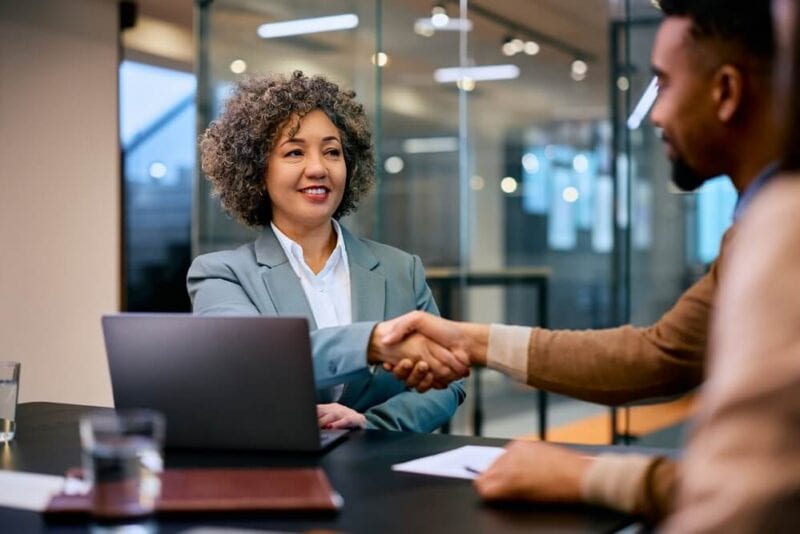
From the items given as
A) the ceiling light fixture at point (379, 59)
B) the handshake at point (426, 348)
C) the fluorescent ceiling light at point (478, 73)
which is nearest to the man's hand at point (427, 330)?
the handshake at point (426, 348)

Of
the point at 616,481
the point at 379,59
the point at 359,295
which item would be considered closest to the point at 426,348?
the point at 359,295

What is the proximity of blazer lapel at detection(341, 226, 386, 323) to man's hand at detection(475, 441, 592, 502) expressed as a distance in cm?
101

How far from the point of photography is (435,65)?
17.0 feet

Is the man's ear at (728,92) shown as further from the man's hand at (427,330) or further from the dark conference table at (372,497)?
the man's hand at (427,330)

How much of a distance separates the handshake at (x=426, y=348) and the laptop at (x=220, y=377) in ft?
1.07

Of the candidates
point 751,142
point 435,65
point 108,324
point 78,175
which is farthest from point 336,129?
point 78,175

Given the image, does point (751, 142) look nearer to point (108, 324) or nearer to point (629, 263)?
point (108, 324)

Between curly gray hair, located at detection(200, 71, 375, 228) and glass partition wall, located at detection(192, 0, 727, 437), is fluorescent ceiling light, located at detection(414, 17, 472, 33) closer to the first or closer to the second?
glass partition wall, located at detection(192, 0, 727, 437)

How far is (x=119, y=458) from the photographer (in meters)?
1.14

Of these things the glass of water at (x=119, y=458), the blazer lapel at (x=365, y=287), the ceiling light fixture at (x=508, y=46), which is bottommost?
the glass of water at (x=119, y=458)

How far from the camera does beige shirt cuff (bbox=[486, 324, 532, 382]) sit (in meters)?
1.84

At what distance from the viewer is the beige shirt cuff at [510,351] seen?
1.84 meters

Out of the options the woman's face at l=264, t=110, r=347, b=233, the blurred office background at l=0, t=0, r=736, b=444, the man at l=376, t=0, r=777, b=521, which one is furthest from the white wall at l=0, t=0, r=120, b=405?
the man at l=376, t=0, r=777, b=521

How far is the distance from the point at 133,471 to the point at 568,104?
177 inches
